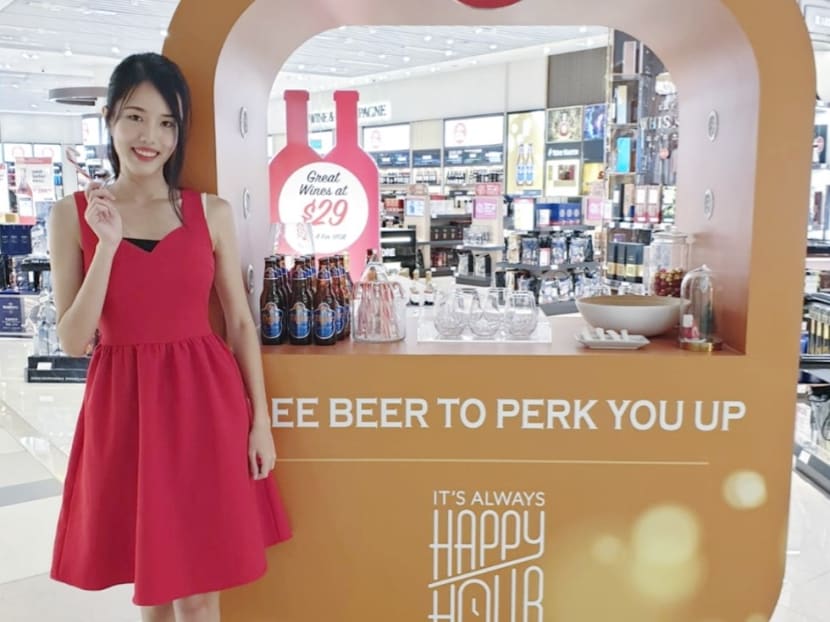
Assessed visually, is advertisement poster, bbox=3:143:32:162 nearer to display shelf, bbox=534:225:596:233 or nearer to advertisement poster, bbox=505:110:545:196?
advertisement poster, bbox=505:110:545:196

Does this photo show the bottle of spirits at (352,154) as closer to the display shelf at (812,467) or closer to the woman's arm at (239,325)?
the display shelf at (812,467)

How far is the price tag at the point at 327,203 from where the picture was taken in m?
4.67

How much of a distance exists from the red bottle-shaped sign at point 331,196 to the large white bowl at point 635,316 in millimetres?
2436

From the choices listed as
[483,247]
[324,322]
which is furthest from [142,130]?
[483,247]

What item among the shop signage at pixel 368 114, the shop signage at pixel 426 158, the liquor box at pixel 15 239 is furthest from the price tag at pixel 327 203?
the shop signage at pixel 368 114

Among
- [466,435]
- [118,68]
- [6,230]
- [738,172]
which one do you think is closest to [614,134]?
[738,172]

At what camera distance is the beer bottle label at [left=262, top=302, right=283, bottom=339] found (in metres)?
2.33

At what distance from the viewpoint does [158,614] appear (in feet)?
6.72

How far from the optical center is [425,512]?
2.34m

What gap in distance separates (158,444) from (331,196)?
119 inches

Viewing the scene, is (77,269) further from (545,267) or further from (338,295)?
(545,267)

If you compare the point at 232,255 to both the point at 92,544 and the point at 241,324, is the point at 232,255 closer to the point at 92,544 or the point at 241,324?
the point at 241,324

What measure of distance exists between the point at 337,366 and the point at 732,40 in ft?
4.80

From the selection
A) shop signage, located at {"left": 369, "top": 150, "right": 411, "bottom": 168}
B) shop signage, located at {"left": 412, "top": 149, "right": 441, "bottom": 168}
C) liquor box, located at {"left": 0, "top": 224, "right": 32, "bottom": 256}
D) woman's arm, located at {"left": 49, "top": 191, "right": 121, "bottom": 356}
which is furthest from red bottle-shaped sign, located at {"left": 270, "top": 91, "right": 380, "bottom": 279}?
shop signage, located at {"left": 369, "top": 150, "right": 411, "bottom": 168}
